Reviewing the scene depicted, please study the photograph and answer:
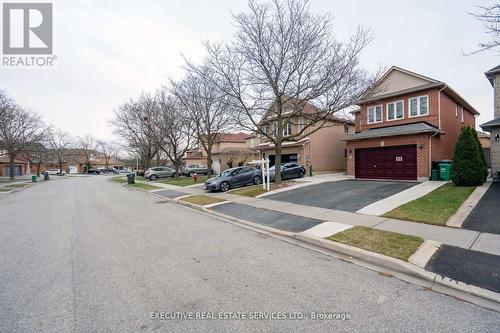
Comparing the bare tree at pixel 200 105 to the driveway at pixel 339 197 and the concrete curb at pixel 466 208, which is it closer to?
the driveway at pixel 339 197

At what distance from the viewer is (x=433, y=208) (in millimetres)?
8188

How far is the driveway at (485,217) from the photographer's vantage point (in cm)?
616

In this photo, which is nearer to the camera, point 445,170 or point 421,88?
point 445,170

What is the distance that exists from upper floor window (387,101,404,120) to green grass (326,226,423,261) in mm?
14715

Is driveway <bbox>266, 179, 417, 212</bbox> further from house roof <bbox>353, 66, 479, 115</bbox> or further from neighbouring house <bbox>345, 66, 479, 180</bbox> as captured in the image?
house roof <bbox>353, 66, 479, 115</bbox>

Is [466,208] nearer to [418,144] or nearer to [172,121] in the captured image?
[418,144]

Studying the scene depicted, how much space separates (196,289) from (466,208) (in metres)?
8.68

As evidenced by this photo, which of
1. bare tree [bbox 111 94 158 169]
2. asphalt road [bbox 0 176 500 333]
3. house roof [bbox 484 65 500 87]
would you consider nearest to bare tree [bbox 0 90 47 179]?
bare tree [bbox 111 94 158 169]

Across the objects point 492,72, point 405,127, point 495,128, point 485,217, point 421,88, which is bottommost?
point 485,217

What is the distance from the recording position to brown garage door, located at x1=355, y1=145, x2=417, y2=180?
15.6m

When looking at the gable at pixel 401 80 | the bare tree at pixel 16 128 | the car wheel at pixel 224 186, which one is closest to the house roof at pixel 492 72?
the gable at pixel 401 80

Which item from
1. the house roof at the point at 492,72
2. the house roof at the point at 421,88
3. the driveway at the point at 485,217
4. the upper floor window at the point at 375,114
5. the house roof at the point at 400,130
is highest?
the house roof at the point at 492,72

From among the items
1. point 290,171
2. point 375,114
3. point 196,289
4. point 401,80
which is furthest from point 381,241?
point 401,80

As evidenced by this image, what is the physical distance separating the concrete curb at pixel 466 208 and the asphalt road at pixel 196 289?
→ 155 inches
